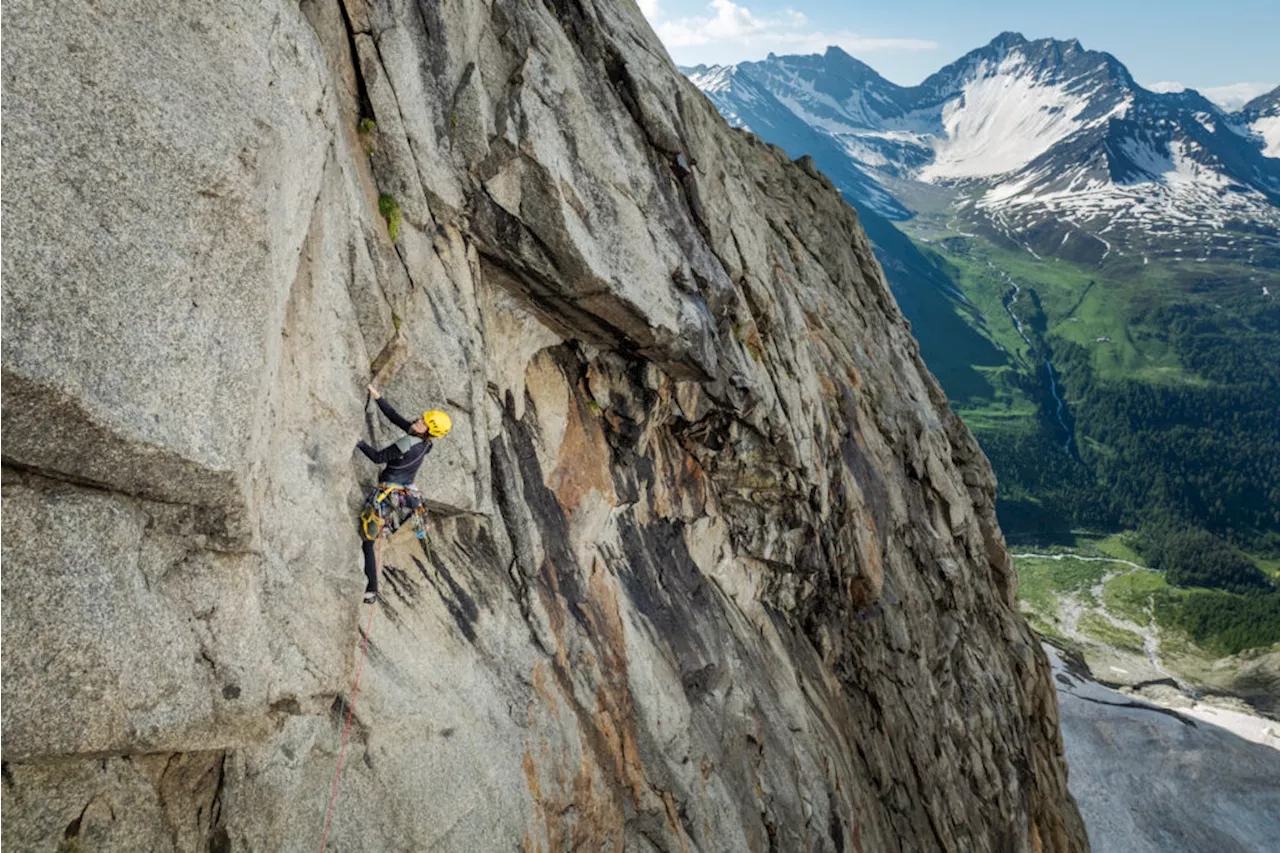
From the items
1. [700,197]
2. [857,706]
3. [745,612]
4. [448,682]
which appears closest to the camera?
[448,682]

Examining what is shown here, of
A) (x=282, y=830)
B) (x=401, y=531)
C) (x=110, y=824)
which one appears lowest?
(x=282, y=830)

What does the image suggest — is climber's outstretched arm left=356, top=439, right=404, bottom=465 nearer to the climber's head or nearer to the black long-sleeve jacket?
the black long-sleeve jacket

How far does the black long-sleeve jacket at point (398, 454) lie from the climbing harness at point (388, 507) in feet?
0.57

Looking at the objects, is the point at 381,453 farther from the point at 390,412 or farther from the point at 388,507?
the point at 388,507

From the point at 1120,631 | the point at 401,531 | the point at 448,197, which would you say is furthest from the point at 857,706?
the point at 1120,631

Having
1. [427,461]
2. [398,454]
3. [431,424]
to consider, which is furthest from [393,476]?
[427,461]

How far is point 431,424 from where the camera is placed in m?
13.5

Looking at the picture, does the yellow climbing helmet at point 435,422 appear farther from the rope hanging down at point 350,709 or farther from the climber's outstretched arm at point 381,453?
the rope hanging down at point 350,709

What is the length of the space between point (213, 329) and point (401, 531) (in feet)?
20.7

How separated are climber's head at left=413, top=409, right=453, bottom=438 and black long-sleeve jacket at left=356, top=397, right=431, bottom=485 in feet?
0.51

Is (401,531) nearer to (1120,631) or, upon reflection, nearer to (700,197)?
(700,197)

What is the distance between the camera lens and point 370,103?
578 inches

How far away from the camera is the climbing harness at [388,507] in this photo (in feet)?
43.4

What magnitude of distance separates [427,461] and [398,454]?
4.83 feet
